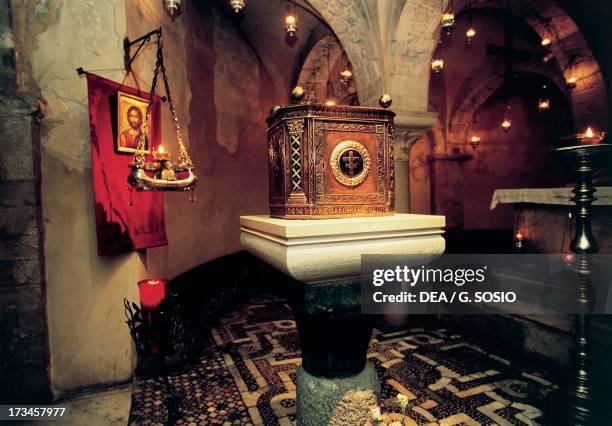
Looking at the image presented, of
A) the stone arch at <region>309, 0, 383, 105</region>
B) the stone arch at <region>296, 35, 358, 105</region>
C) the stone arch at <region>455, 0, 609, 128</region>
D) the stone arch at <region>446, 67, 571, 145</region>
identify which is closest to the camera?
the stone arch at <region>309, 0, 383, 105</region>

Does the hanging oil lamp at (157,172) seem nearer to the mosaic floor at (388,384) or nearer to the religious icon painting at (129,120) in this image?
the religious icon painting at (129,120)

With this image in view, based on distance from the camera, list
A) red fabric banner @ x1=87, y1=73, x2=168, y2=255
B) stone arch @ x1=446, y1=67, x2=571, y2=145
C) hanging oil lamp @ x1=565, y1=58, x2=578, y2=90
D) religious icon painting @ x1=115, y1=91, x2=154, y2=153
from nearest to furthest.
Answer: red fabric banner @ x1=87, y1=73, x2=168, y2=255
religious icon painting @ x1=115, y1=91, x2=154, y2=153
hanging oil lamp @ x1=565, y1=58, x2=578, y2=90
stone arch @ x1=446, y1=67, x2=571, y2=145

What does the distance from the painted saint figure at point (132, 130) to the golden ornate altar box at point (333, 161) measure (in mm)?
2097

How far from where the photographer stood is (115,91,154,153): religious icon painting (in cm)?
308

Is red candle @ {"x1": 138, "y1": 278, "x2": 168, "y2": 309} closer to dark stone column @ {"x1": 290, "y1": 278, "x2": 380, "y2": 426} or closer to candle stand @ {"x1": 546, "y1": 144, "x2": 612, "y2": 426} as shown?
dark stone column @ {"x1": 290, "y1": 278, "x2": 380, "y2": 426}

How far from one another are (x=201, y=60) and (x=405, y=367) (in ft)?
17.6

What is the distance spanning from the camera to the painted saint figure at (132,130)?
10.3ft

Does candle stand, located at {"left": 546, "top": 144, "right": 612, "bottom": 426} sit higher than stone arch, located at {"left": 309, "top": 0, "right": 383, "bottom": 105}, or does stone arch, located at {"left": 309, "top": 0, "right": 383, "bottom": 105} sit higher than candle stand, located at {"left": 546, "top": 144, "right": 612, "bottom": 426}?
stone arch, located at {"left": 309, "top": 0, "right": 383, "bottom": 105}

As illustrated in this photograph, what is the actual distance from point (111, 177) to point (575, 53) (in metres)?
8.94

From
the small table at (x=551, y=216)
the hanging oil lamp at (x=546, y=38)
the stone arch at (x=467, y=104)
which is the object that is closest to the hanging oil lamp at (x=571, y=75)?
the hanging oil lamp at (x=546, y=38)

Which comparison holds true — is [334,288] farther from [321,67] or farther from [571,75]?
[571,75]

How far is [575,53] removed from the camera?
6.89 m

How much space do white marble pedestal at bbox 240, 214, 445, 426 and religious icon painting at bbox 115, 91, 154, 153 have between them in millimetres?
2080

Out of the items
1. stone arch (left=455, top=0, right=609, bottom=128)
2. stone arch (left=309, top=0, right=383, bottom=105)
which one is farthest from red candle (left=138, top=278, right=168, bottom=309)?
stone arch (left=455, top=0, right=609, bottom=128)
